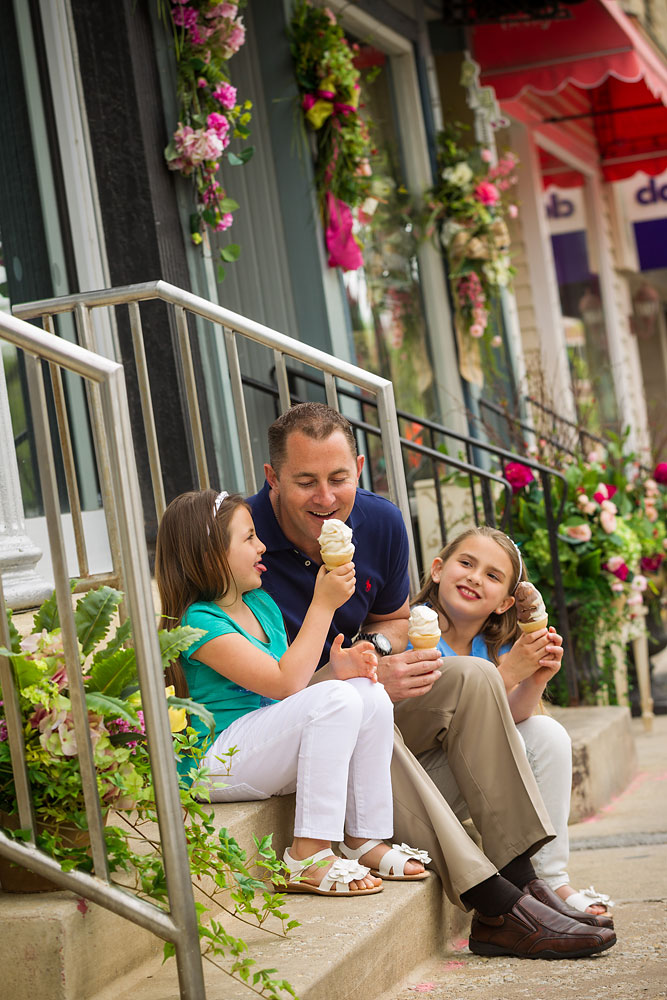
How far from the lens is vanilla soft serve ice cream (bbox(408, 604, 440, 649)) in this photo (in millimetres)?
2764

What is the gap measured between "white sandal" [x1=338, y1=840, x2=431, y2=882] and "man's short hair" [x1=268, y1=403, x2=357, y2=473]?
907 millimetres

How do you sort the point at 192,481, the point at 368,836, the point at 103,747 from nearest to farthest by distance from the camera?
1. the point at 103,747
2. the point at 368,836
3. the point at 192,481

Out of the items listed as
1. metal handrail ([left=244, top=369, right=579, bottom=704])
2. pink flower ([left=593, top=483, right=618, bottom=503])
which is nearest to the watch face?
metal handrail ([left=244, top=369, right=579, bottom=704])

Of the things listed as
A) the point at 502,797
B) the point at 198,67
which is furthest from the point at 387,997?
the point at 198,67

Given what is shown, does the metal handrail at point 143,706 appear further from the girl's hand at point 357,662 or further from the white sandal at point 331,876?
the girl's hand at point 357,662

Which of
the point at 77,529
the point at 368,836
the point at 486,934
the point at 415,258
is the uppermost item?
the point at 415,258

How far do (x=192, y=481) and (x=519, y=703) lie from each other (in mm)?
1842

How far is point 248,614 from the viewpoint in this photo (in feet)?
9.09

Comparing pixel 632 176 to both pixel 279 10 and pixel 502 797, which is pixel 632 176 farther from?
pixel 502 797

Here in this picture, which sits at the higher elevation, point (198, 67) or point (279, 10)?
point (279, 10)

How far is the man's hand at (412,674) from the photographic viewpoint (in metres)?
2.76

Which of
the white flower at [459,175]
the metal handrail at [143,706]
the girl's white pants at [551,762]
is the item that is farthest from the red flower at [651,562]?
the metal handrail at [143,706]

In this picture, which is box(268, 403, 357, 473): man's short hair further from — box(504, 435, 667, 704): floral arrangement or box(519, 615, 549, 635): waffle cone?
box(504, 435, 667, 704): floral arrangement

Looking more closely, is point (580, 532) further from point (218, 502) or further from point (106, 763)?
point (106, 763)
